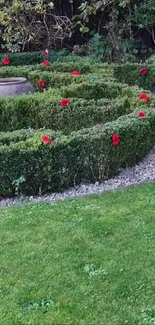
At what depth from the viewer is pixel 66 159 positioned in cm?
546

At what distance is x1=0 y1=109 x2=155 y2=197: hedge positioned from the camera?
537 cm

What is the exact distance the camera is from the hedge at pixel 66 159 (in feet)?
17.6

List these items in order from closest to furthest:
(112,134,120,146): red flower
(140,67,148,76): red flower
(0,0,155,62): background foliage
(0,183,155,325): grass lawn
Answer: (0,183,155,325): grass lawn
(112,134,120,146): red flower
(140,67,148,76): red flower
(0,0,155,62): background foliage

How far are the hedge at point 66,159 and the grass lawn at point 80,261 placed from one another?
408mm

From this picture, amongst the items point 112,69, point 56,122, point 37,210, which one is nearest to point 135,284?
point 37,210

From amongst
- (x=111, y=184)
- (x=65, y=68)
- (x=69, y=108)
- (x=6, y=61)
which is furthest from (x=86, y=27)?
(x=111, y=184)

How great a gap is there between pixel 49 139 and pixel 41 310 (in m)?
2.52

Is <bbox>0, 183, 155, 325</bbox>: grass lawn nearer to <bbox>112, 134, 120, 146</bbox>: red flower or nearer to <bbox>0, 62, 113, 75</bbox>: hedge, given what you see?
<bbox>112, 134, 120, 146</bbox>: red flower

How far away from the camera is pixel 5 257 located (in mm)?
3941

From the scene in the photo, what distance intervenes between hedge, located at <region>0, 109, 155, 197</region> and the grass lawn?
16.0 inches

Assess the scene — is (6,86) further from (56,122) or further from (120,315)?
(120,315)

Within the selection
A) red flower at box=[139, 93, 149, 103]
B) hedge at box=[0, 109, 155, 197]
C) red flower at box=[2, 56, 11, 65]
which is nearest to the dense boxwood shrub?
red flower at box=[139, 93, 149, 103]

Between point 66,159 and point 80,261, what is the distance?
1.81 m

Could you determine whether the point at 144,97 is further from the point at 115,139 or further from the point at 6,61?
the point at 6,61
